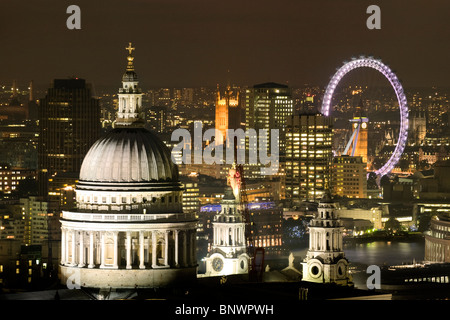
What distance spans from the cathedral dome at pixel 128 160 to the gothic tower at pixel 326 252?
13583mm

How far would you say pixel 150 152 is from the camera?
97312 millimetres

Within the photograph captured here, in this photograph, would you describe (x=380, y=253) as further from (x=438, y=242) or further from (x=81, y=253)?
(x=81, y=253)

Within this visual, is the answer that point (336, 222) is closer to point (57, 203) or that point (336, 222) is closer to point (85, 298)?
point (85, 298)

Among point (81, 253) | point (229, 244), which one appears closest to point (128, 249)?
point (81, 253)

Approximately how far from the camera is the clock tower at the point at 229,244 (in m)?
114

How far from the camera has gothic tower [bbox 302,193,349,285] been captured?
354ft

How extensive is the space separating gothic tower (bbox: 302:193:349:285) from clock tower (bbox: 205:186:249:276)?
5409mm

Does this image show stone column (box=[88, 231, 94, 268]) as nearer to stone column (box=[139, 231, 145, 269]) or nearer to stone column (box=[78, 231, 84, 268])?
stone column (box=[78, 231, 84, 268])

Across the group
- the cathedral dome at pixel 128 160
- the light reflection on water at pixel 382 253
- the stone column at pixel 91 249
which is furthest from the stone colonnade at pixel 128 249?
the light reflection on water at pixel 382 253

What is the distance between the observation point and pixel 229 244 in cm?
11538

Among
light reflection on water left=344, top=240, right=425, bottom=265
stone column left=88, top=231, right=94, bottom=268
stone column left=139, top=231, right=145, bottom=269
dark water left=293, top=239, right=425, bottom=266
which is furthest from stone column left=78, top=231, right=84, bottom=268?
light reflection on water left=344, top=240, right=425, bottom=265
